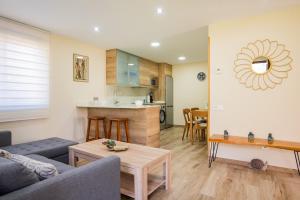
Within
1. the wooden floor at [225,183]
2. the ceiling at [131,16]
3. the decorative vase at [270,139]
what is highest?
the ceiling at [131,16]

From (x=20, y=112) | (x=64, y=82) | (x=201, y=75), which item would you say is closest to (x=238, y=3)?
(x=64, y=82)

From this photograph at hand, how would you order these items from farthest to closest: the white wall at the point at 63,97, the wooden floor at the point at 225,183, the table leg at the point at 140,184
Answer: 1. the white wall at the point at 63,97
2. the wooden floor at the point at 225,183
3. the table leg at the point at 140,184

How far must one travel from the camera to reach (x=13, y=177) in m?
1.13

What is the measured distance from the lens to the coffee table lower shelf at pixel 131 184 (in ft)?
6.82

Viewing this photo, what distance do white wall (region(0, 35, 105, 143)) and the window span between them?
188mm

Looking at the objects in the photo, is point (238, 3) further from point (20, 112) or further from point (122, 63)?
point (20, 112)

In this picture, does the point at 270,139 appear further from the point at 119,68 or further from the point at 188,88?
the point at 188,88

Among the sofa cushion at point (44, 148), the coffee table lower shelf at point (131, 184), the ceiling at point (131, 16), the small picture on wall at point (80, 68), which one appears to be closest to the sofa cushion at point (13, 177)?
the coffee table lower shelf at point (131, 184)

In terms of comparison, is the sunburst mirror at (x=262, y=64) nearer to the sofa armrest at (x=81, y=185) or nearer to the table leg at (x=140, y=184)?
the table leg at (x=140, y=184)

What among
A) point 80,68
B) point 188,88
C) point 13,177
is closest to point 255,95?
point 13,177

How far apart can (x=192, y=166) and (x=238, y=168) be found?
2.44 ft

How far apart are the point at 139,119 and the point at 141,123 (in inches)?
3.8

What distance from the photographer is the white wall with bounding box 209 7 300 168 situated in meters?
2.86

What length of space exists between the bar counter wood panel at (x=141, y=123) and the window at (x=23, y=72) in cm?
143
